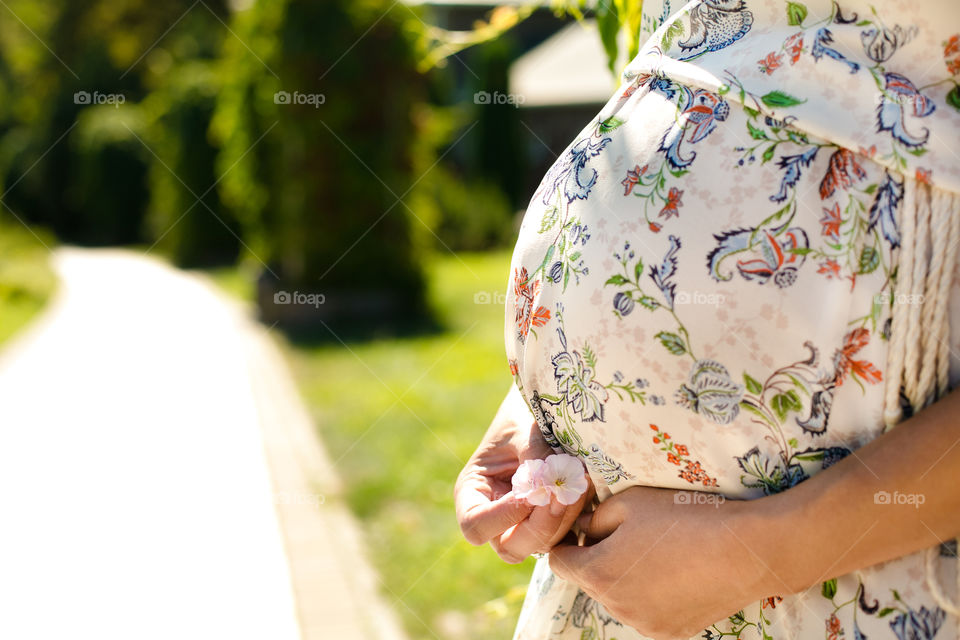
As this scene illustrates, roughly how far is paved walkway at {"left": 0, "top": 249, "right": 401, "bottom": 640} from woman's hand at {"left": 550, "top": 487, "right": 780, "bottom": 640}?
7.86 feet

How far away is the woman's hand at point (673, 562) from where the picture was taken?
92 centimetres

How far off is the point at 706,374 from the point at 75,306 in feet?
39.0

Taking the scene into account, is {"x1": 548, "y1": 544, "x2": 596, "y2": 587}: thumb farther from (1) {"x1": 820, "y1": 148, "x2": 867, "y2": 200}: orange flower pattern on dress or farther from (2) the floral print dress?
(1) {"x1": 820, "y1": 148, "x2": 867, "y2": 200}: orange flower pattern on dress

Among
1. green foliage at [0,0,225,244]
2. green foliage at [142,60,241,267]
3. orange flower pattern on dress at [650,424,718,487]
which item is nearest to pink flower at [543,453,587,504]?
orange flower pattern on dress at [650,424,718,487]

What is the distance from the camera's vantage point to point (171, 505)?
4562 mm

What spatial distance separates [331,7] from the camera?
8.54 metres

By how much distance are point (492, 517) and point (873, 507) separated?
0.49 metres

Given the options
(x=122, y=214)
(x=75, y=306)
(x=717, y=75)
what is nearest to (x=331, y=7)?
(x=75, y=306)

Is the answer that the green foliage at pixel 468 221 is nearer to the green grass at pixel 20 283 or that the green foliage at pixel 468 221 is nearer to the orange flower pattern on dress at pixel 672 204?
the green grass at pixel 20 283

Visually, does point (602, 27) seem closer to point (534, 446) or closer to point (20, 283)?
point (534, 446)

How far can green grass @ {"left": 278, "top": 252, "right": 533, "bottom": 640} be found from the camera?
10.9 feet

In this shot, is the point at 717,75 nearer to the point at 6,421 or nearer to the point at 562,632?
the point at 562,632

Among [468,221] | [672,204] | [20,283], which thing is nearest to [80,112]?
[20,283]

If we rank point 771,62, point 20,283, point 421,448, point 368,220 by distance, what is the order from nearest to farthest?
point 771,62, point 421,448, point 368,220, point 20,283
